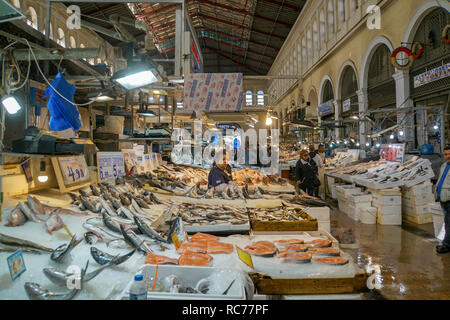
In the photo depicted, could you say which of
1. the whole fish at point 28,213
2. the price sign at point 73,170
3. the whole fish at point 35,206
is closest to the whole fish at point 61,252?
the whole fish at point 28,213

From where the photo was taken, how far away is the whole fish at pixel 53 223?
261 cm

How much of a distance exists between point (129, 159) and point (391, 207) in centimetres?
629

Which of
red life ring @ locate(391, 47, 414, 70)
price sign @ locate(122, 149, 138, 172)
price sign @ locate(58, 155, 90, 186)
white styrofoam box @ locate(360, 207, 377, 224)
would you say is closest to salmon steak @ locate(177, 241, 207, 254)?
price sign @ locate(58, 155, 90, 186)

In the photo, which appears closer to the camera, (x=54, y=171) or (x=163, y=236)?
(x=163, y=236)

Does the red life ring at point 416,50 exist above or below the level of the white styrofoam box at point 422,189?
above

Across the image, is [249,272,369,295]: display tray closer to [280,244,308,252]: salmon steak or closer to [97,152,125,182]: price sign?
[280,244,308,252]: salmon steak

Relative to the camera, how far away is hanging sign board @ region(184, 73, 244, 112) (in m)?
7.30

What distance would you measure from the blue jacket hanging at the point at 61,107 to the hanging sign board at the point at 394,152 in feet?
26.4

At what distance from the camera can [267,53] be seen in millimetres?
27375

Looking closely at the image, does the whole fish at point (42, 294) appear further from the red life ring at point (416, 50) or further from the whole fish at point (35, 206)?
the red life ring at point (416, 50)
